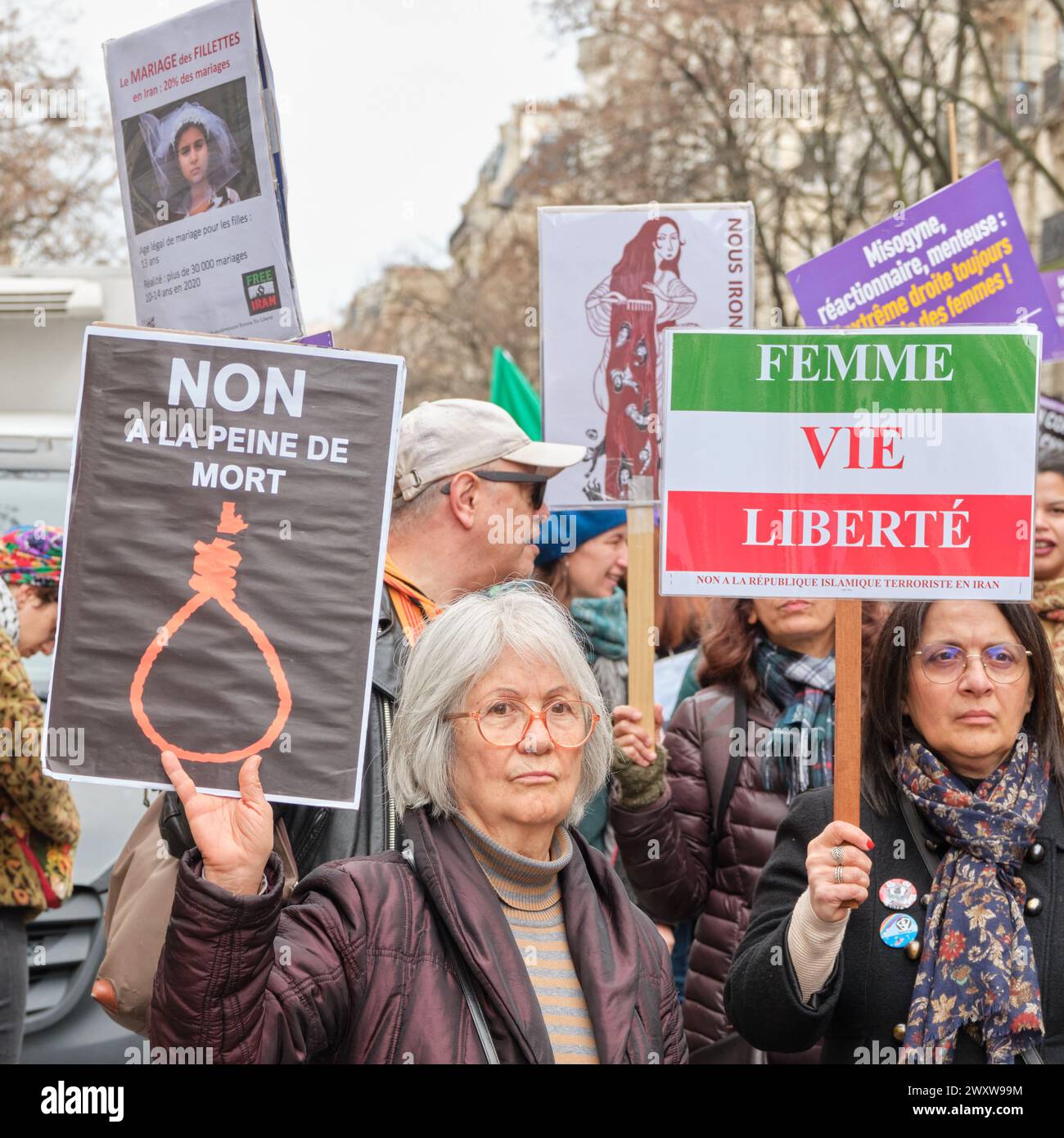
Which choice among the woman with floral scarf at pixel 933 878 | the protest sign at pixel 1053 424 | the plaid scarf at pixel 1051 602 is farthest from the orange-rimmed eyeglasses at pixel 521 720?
the protest sign at pixel 1053 424

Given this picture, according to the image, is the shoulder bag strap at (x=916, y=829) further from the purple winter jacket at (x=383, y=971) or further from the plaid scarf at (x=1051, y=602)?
the plaid scarf at (x=1051, y=602)

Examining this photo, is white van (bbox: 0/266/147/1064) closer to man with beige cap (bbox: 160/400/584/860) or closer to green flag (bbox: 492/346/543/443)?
man with beige cap (bbox: 160/400/584/860)

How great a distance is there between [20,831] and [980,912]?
8.76 ft

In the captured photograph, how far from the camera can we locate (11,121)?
21172 millimetres

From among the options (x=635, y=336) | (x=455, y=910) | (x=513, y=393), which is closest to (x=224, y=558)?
(x=455, y=910)

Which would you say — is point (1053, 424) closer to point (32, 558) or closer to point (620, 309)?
point (620, 309)

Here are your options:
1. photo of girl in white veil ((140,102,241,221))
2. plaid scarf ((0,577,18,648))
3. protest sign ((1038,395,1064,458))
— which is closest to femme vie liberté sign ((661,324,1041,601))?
photo of girl in white veil ((140,102,241,221))

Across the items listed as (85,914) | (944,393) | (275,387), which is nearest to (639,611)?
(944,393)

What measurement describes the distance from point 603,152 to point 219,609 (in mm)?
21626

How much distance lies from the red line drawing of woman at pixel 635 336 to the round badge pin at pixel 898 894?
177cm

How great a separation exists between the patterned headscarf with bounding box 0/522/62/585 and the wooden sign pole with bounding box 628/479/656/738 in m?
2.27

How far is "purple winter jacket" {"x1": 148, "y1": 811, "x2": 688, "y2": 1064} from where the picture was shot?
2.57m

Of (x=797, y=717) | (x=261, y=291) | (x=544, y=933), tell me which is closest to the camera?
(x=544, y=933)

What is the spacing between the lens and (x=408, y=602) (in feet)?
12.5
